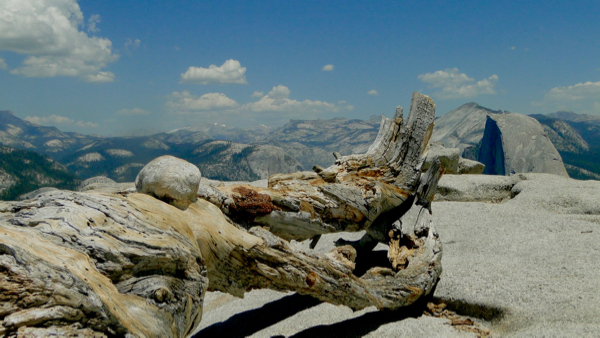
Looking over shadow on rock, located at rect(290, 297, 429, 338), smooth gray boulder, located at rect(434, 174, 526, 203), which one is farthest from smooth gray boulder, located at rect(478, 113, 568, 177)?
shadow on rock, located at rect(290, 297, 429, 338)

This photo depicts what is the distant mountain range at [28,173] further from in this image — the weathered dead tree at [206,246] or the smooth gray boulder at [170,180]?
the smooth gray boulder at [170,180]

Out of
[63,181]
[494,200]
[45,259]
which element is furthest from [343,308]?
[63,181]

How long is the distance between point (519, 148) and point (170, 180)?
347ft

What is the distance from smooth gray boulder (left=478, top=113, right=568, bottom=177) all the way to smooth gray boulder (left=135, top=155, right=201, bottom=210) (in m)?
91.9

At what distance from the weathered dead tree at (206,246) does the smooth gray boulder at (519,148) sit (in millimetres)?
85352

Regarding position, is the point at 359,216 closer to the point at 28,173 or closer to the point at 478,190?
the point at 478,190

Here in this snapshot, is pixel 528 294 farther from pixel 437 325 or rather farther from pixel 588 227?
pixel 588 227

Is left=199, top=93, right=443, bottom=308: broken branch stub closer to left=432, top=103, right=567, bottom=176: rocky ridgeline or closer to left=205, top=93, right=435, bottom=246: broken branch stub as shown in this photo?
left=205, top=93, right=435, bottom=246: broken branch stub

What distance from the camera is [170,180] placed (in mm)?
5605

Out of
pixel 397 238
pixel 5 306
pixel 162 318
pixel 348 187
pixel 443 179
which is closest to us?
pixel 5 306

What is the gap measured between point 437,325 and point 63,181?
667ft

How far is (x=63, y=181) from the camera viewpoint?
170 meters

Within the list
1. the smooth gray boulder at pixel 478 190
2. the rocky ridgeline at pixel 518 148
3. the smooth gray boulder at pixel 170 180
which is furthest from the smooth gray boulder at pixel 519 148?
the smooth gray boulder at pixel 170 180

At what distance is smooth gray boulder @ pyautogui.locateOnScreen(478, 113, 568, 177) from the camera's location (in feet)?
270
